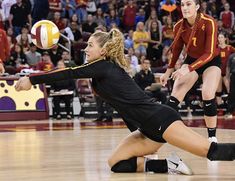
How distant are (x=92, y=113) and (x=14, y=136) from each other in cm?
625

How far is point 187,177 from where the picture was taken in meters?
5.66

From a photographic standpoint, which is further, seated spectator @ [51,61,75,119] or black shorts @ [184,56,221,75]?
seated spectator @ [51,61,75,119]

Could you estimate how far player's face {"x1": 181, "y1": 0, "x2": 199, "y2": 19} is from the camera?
25.8 feet

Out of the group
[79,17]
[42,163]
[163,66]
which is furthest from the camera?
[79,17]

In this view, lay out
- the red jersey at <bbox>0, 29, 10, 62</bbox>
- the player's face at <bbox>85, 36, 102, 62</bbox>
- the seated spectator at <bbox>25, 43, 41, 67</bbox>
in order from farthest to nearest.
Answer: the seated spectator at <bbox>25, 43, 41, 67</bbox> → the red jersey at <bbox>0, 29, 10, 62</bbox> → the player's face at <bbox>85, 36, 102, 62</bbox>

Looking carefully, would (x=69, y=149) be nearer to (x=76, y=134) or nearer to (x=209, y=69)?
(x=209, y=69)

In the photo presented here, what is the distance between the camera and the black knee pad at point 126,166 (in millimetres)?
5977

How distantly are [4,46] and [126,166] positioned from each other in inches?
410

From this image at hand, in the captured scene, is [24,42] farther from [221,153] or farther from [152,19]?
[221,153]

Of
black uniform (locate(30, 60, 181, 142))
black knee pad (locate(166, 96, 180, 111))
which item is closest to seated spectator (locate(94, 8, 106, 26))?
black knee pad (locate(166, 96, 180, 111))

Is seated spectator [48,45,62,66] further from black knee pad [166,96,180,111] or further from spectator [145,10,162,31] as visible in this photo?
black knee pad [166,96,180,111]

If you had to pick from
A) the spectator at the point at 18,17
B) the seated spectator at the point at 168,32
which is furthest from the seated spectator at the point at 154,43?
the spectator at the point at 18,17

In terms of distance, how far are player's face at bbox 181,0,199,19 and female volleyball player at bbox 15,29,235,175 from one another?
206 centimetres

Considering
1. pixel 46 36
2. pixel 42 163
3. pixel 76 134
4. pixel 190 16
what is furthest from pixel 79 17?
pixel 42 163
